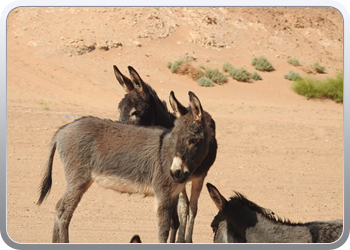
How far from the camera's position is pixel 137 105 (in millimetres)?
6480

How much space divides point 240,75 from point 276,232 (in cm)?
2361

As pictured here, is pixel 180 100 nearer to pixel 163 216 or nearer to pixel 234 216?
pixel 163 216

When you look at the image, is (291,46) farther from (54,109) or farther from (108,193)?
(108,193)

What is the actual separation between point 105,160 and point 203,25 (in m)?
24.2

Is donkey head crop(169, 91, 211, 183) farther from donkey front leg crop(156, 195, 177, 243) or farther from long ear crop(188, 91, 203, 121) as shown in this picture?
donkey front leg crop(156, 195, 177, 243)

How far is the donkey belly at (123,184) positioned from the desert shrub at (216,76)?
72.7 feet

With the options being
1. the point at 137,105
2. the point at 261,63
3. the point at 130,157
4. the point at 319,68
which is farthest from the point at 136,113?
the point at 319,68

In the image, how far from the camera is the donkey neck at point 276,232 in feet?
15.3

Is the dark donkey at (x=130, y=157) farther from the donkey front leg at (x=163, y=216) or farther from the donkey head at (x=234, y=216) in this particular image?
the donkey head at (x=234, y=216)

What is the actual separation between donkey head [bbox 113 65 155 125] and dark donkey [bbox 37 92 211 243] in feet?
2.11

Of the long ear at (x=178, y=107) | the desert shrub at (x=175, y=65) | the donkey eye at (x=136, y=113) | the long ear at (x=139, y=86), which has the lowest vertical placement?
the desert shrub at (x=175, y=65)

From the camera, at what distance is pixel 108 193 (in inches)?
375

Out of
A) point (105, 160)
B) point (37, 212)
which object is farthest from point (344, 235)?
point (37, 212)

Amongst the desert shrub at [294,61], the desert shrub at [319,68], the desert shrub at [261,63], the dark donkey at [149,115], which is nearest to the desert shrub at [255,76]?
the desert shrub at [261,63]
